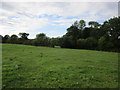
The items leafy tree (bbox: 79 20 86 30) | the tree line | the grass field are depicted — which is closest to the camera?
the grass field

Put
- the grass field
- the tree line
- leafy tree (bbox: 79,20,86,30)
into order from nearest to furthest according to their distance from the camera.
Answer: the grass field
the tree line
leafy tree (bbox: 79,20,86,30)

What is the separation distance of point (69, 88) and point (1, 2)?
4.76 meters

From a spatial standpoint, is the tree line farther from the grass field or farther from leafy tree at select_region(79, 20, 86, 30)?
the grass field

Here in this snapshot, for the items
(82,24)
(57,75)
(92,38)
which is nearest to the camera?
(57,75)

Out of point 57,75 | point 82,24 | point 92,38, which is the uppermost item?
point 82,24

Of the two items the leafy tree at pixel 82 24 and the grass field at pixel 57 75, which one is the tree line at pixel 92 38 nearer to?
the leafy tree at pixel 82 24

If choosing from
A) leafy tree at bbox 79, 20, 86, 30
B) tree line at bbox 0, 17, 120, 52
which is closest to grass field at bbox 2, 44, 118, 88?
tree line at bbox 0, 17, 120, 52

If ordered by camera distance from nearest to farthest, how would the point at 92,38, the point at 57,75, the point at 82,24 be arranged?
the point at 57,75 → the point at 92,38 → the point at 82,24

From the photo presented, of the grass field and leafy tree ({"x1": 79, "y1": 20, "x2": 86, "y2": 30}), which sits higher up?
leafy tree ({"x1": 79, "y1": 20, "x2": 86, "y2": 30})

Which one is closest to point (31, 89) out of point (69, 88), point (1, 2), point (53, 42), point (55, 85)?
point (55, 85)

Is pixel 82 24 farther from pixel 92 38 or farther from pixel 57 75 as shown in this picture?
pixel 57 75

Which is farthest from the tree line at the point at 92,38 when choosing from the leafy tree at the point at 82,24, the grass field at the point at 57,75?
the grass field at the point at 57,75

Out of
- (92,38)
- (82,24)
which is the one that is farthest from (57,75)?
(82,24)

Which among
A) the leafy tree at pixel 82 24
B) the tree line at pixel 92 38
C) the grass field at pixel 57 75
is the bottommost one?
the grass field at pixel 57 75
